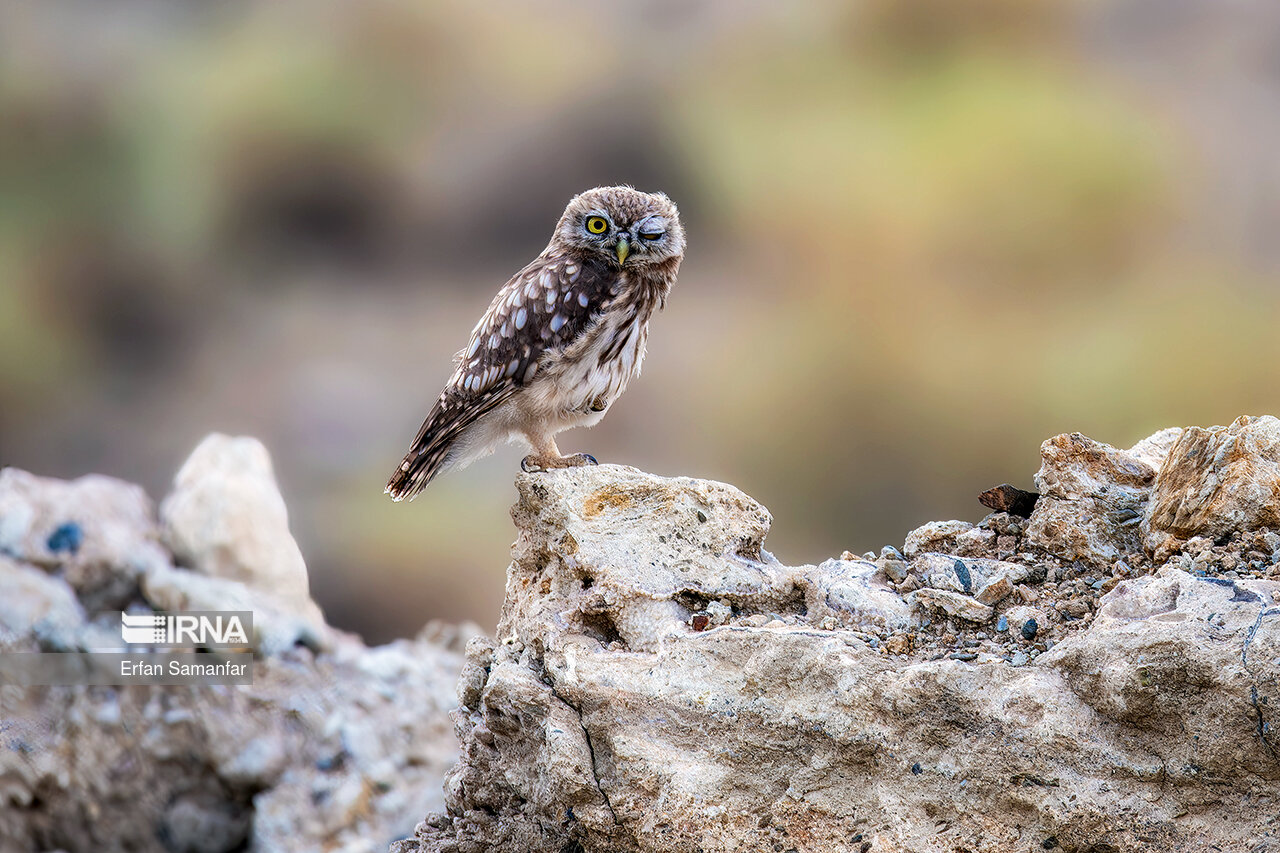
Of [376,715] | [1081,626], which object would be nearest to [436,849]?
[1081,626]

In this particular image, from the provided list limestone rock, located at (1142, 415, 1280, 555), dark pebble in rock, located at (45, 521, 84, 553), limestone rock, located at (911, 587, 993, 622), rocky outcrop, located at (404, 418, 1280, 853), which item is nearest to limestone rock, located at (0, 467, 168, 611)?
dark pebble in rock, located at (45, 521, 84, 553)

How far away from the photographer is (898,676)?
6.58 feet

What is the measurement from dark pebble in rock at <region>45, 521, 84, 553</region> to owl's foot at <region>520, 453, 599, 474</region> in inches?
103

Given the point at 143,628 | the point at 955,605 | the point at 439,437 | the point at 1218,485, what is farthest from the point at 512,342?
the point at 143,628

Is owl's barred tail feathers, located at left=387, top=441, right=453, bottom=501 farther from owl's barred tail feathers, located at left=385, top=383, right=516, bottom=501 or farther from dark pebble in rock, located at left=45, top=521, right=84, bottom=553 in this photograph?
dark pebble in rock, located at left=45, top=521, right=84, bottom=553

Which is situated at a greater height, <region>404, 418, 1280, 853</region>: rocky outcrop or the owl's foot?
the owl's foot

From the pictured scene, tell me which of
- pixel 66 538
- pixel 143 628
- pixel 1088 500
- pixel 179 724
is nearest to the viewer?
pixel 1088 500

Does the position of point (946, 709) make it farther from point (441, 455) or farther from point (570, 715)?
point (441, 455)

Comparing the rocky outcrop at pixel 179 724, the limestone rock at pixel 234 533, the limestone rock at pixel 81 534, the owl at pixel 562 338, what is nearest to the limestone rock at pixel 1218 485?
the owl at pixel 562 338

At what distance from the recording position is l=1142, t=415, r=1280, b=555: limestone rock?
7.31 feet

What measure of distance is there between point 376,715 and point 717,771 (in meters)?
3.19

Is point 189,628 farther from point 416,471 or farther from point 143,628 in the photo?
point 416,471

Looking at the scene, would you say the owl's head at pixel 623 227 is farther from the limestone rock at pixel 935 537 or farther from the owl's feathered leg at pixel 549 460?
the limestone rock at pixel 935 537

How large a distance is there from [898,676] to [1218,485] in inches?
32.2
